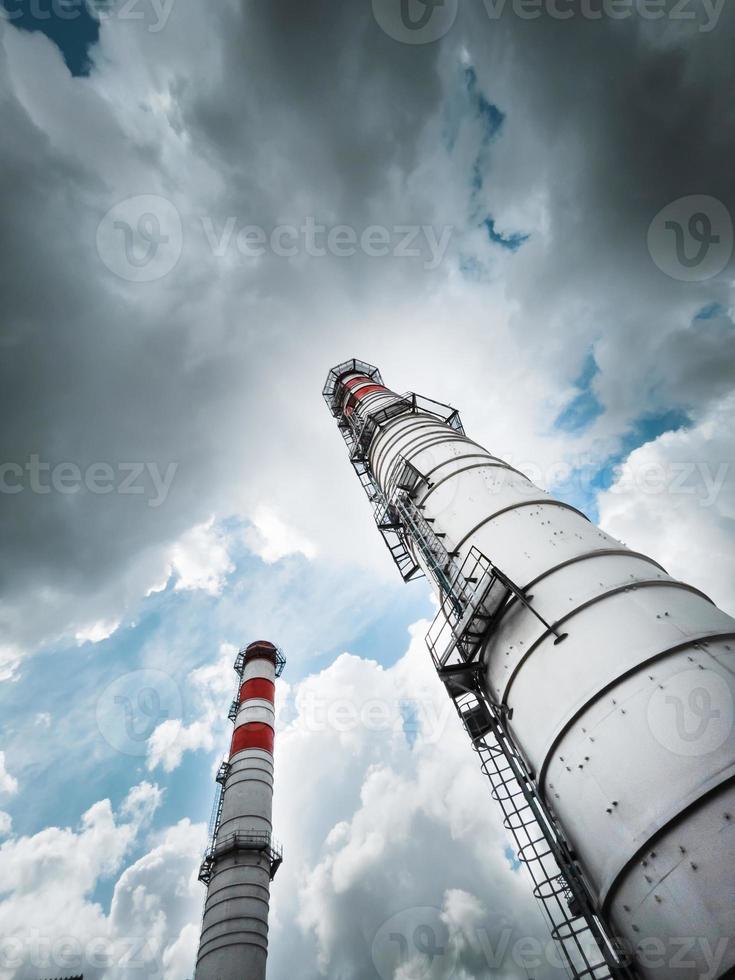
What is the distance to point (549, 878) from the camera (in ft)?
19.7

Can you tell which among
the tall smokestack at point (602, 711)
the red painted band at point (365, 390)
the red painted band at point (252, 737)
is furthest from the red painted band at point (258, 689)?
the tall smokestack at point (602, 711)

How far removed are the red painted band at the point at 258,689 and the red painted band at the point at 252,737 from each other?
1.72m

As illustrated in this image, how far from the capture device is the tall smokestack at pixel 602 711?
4.34 metres

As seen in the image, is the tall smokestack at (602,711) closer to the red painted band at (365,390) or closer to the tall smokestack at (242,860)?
the red painted band at (365,390)

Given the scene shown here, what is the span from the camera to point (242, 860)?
16.0m

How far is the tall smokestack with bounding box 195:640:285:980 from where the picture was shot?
46.0 ft

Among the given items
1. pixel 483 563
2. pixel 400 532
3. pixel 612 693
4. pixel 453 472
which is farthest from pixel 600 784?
pixel 400 532

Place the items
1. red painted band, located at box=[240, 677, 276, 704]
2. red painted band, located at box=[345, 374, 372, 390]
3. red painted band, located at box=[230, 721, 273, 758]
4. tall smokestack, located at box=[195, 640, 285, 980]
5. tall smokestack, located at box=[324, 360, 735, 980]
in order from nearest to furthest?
tall smokestack, located at box=[324, 360, 735, 980] < tall smokestack, located at box=[195, 640, 285, 980] < red painted band, located at box=[230, 721, 273, 758] < red painted band, located at box=[345, 374, 372, 390] < red painted band, located at box=[240, 677, 276, 704]

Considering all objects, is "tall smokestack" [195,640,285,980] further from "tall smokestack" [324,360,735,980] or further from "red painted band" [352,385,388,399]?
"red painted band" [352,385,388,399]

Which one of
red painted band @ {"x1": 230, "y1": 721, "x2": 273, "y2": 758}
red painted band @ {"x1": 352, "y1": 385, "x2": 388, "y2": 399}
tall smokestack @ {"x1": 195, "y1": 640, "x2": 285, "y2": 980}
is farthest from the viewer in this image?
red painted band @ {"x1": 230, "y1": 721, "x2": 273, "y2": 758}
